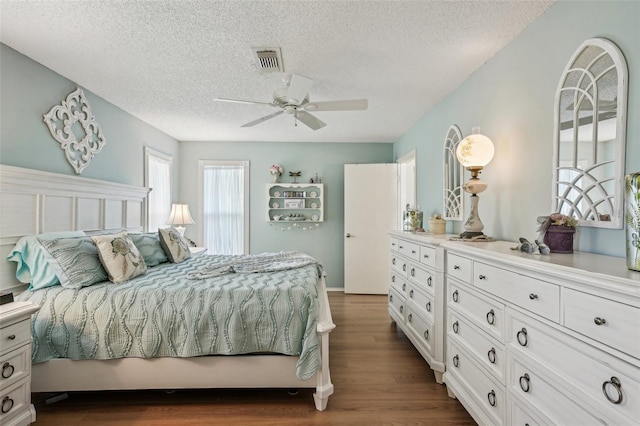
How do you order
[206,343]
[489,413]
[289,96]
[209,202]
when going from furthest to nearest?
1. [209,202]
2. [289,96]
3. [206,343]
4. [489,413]

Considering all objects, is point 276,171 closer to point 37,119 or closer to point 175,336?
point 37,119

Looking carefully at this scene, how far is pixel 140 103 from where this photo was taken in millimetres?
3602

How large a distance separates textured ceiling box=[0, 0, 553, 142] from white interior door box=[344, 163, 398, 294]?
1.70 meters

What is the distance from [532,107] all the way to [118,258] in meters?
3.14

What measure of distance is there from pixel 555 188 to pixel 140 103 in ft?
13.2

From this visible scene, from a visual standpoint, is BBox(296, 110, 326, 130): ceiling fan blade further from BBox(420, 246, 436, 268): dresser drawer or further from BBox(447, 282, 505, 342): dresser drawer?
BBox(447, 282, 505, 342): dresser drawer

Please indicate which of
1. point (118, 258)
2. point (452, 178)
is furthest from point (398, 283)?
point (118, 258)

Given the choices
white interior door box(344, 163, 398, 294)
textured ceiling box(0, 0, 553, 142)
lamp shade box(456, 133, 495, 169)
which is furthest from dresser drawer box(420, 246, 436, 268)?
white interior door box(344, 163, 398, 294)

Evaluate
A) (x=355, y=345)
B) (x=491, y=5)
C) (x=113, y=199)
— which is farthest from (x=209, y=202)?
(x=491, y=5)

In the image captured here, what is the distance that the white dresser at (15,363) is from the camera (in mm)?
1654

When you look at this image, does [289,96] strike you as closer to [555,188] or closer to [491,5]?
[491,5]

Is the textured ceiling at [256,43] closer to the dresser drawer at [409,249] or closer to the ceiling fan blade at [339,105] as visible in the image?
the ceiling fan blade at [339,105]

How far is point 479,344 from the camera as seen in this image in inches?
72.1

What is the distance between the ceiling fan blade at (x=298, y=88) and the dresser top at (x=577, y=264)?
1.64 m
